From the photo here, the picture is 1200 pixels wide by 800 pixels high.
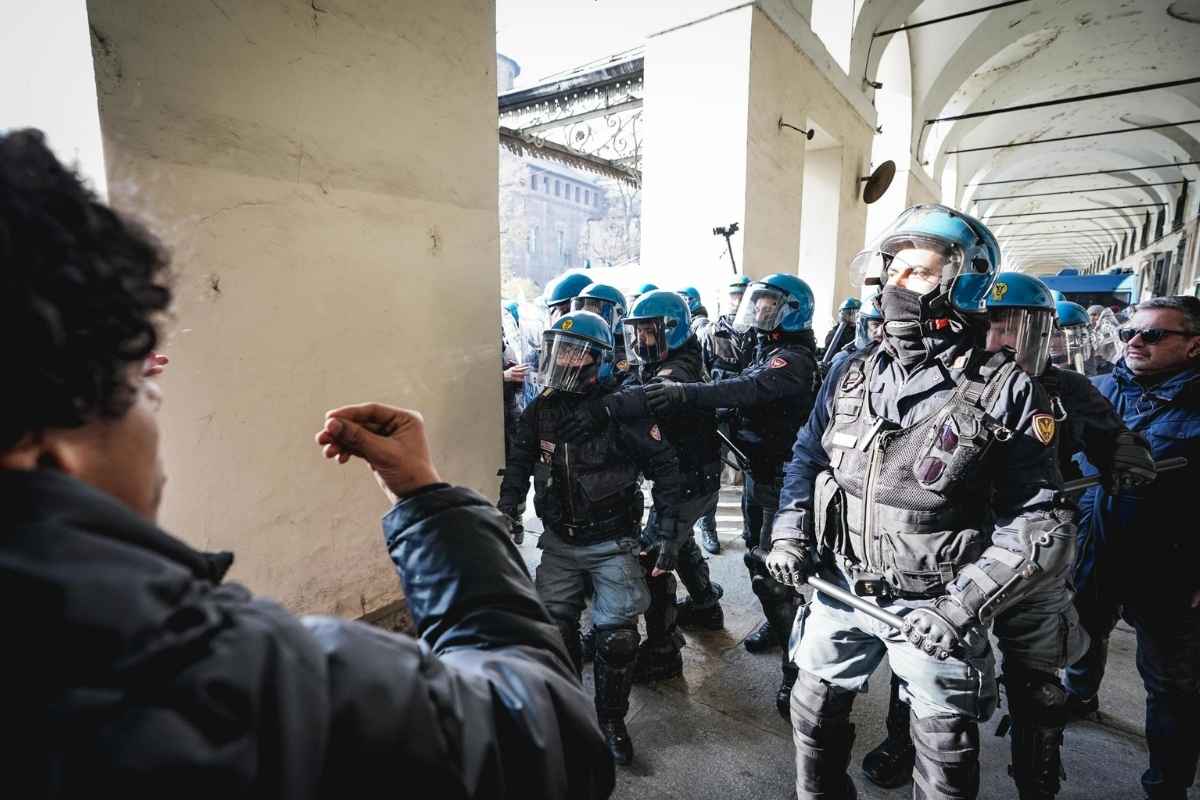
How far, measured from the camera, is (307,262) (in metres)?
2.66

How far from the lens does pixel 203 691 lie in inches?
18.7

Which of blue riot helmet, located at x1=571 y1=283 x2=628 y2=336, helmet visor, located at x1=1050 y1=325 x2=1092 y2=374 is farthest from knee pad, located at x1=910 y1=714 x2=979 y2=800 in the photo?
blue riot helmet, located at x1=571 y1=283 x2=628 y2=336

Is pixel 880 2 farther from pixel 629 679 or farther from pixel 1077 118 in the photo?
pixel 1077 118

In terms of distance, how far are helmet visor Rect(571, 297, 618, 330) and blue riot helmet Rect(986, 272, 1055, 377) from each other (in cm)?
211

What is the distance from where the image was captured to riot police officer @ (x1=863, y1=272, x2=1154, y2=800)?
6.65ft

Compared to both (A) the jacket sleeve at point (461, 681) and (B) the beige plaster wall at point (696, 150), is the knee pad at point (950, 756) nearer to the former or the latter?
(A) the jacket sleeve at point (461, 681)

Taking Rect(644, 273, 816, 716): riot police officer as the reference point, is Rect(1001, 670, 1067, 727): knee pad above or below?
below

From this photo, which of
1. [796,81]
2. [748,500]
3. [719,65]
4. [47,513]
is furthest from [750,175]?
[47,513]

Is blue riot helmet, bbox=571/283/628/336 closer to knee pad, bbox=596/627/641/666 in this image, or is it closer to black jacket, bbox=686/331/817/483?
black jacket, bbox=686/331/817/483

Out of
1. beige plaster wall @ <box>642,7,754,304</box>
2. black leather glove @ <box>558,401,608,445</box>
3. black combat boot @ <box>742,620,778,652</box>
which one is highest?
beige plaster wall @ <box>642,7,754,304</box>

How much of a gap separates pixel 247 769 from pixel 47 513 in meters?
0.26

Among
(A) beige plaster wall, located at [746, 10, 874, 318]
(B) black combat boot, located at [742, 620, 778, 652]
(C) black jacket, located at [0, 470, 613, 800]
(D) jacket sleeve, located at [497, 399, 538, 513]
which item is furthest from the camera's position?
(A) beige plaster wall, located at [746, 10, 874, 318]

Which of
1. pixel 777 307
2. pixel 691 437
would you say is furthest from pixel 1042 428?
pixel 777 307

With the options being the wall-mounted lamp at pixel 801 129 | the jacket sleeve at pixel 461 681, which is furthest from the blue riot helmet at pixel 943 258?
the wall-mounted lamp at pixel 801 129
